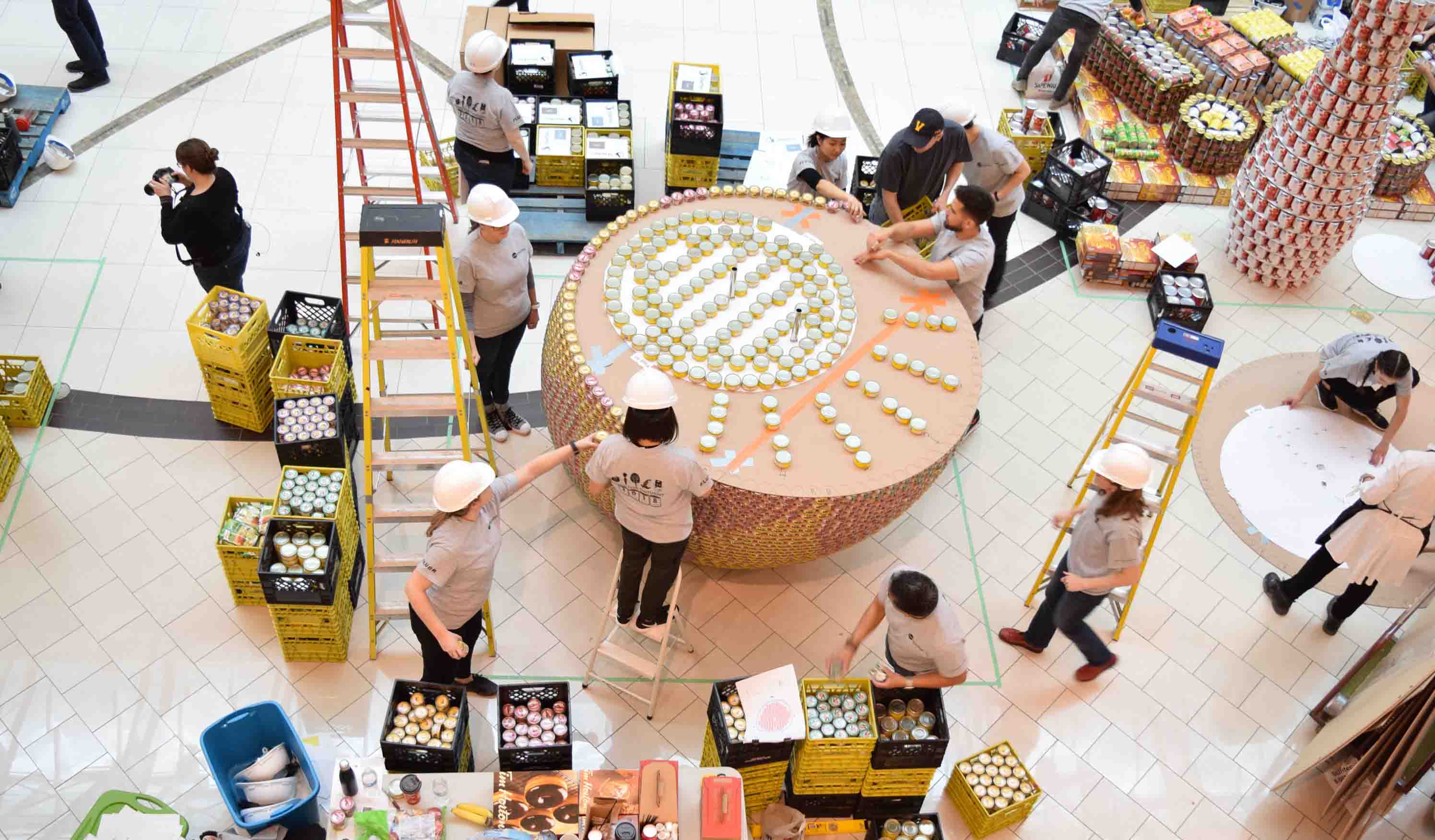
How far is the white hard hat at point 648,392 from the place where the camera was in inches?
223

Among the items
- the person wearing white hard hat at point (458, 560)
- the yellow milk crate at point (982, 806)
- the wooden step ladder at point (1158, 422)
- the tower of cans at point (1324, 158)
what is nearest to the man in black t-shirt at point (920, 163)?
the wooden step ladder at point (1158, 422)

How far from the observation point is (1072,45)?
432 inches

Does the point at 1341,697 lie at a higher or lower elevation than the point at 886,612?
lower

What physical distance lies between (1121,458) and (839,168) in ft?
11.0

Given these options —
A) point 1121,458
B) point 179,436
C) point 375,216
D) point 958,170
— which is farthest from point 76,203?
point 1121,458

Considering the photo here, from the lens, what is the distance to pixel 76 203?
907 cm

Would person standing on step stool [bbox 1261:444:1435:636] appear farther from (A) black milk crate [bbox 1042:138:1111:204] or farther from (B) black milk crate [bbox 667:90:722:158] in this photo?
(B) black milk crate [bbox 667:90:722:158]

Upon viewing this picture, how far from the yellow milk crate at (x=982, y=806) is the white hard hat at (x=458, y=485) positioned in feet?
9.61

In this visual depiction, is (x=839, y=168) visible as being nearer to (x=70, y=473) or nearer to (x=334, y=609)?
(x=334, y=609)

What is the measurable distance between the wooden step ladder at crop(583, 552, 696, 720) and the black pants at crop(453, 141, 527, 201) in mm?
3379

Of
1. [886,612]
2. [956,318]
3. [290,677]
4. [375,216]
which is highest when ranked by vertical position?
[375,216]

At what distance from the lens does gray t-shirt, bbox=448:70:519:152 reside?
8.04 m

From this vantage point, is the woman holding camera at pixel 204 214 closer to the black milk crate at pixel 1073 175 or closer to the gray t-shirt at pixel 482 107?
the gray t-shirt at pixel 482 107

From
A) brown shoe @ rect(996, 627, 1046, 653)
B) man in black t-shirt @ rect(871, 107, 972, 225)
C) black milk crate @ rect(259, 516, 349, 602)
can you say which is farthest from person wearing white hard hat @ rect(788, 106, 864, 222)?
black milk crate @ rect(259, 516, 349, 602)
